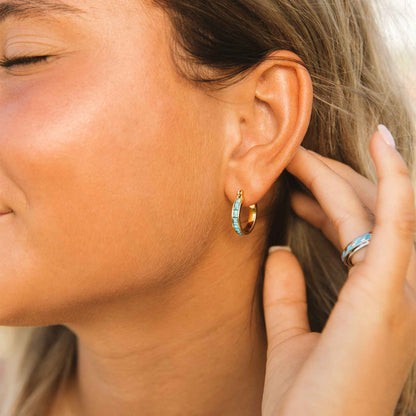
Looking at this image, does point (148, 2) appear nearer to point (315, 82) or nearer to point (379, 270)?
point (315, 82)

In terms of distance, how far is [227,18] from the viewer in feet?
4.98

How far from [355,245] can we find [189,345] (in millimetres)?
637

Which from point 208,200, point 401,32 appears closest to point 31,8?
point 208,200

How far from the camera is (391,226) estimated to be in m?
1.38

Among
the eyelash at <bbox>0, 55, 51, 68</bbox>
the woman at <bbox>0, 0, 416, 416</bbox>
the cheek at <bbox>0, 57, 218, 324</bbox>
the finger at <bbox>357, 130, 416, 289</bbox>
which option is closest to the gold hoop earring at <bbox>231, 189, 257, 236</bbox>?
the woman at <bbox>0, 0, 416, 416</bbox>

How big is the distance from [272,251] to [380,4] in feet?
3.00

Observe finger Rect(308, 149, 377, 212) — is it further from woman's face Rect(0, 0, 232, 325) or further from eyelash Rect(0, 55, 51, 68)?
eyelash Rect(0, 55, 51, 68)

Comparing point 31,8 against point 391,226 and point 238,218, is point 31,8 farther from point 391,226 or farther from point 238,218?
point 391,226

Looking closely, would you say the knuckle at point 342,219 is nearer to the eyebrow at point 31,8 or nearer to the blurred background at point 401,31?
the blurred background at point 401,31

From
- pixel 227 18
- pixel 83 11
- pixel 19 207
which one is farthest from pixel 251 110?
pixel 19 207

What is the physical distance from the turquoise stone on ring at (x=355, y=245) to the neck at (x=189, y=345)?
0.39 metres

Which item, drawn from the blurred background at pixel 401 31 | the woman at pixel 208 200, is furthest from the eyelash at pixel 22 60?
the blurred background at pixel 401 31

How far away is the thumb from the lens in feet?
5.61

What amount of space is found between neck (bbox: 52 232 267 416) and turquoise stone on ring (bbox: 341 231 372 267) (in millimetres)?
394
